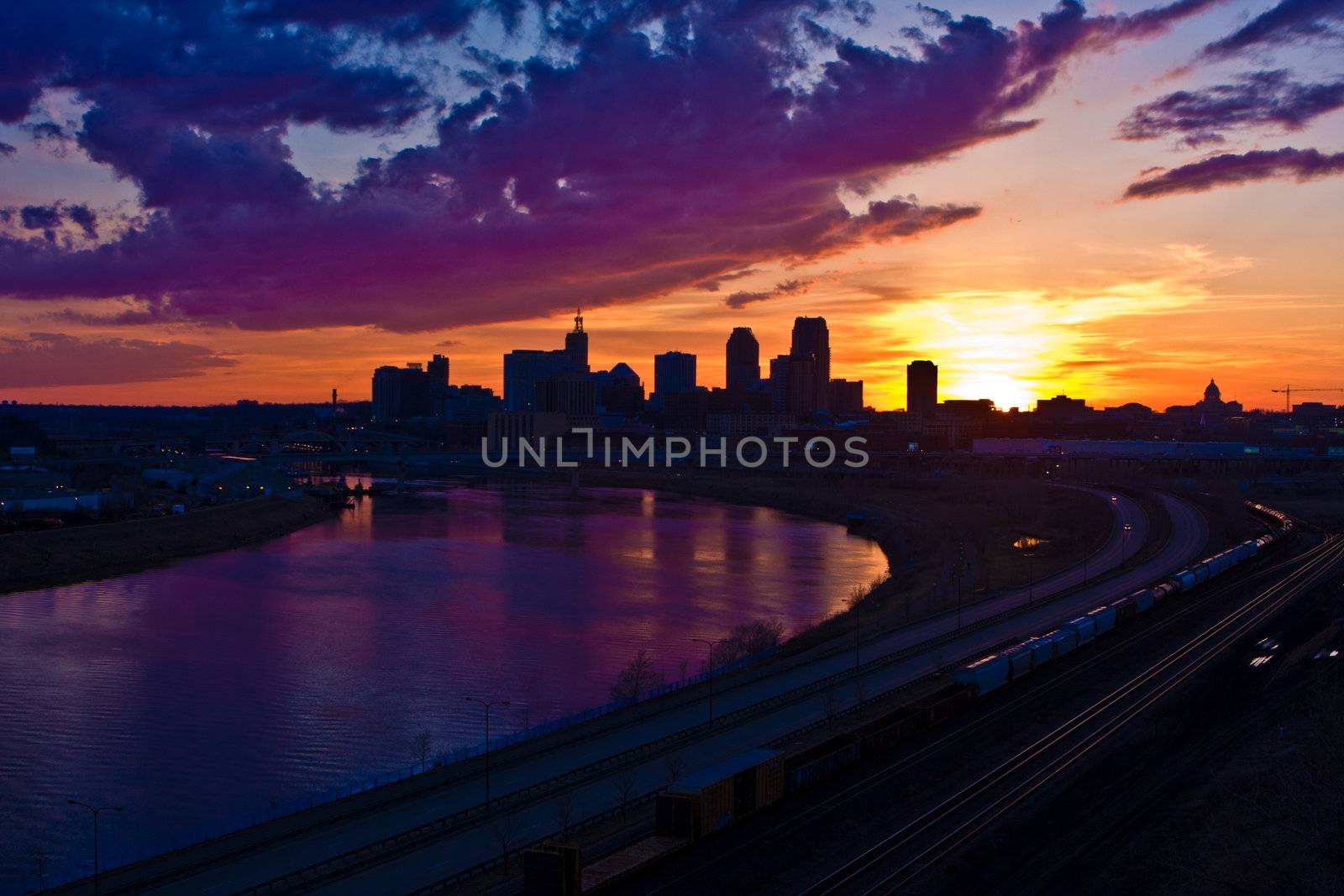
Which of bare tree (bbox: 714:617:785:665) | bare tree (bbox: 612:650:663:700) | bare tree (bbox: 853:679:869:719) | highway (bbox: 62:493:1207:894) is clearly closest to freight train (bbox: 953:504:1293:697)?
highway (bbox: 62:493:1207:894)

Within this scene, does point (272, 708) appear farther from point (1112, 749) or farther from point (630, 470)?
point (630, 470)

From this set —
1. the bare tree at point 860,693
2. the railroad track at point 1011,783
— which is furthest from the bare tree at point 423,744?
the bare tree at point 860,693

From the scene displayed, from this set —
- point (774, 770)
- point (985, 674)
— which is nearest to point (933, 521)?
point (985, 674)

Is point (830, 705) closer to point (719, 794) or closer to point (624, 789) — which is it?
point (624, 789)

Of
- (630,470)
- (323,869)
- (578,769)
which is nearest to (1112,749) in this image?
(578,769)

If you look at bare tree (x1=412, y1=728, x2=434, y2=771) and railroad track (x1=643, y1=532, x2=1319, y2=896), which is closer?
railroad track (x1=643, y1=532, x2=1319, y2=896)

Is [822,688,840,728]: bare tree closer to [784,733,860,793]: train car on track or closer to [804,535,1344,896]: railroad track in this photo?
[784,733,860,793]: train car on track
